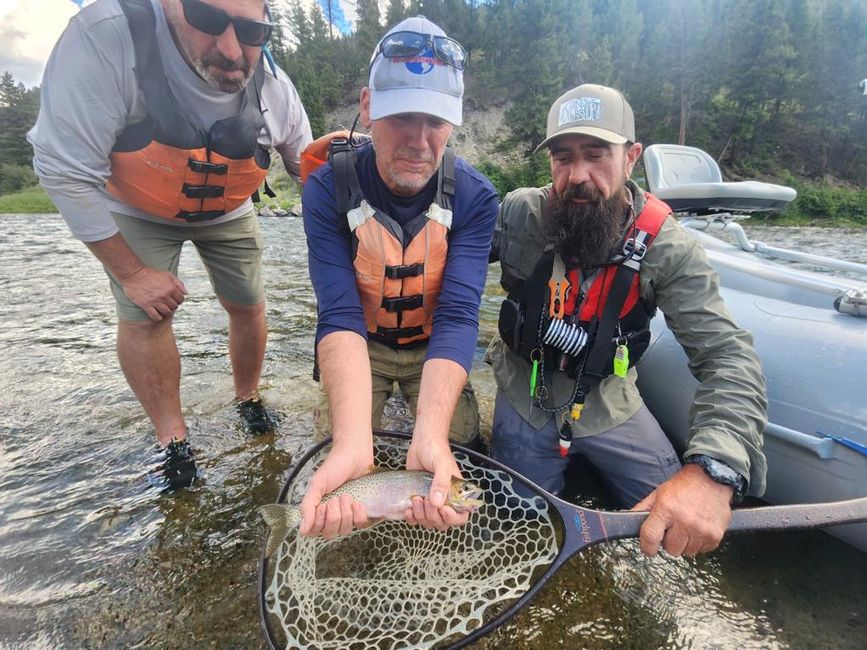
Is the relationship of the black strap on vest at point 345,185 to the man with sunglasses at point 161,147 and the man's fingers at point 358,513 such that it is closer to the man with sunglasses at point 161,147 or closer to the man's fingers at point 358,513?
the man with sunglasses at point 161,147

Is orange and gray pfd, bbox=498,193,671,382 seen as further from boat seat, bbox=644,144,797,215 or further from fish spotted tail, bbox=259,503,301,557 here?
boat seat, bbox=644,144,797,215

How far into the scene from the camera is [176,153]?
2.86 meters

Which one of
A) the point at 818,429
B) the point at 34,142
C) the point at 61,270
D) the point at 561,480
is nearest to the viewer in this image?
the point at 34,142

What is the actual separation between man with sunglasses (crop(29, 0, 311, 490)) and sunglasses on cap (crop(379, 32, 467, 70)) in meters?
0.71

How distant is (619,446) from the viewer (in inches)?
122

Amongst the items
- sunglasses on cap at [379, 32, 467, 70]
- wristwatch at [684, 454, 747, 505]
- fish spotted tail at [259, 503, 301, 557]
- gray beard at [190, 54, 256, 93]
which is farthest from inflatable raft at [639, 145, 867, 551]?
gray beard at [190, 54, 256, 93]

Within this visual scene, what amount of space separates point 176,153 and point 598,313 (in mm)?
2841

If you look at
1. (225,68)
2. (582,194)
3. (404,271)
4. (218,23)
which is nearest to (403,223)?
(404,271)

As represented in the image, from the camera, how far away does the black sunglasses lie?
244cm

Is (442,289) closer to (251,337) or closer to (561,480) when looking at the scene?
(561,480)

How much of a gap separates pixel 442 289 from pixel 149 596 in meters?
2.30

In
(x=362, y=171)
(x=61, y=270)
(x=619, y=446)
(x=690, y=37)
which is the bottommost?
(x=61, y=270)

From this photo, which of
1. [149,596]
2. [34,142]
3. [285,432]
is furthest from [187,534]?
[34,142]

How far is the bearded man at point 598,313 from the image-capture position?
2.76 meters
